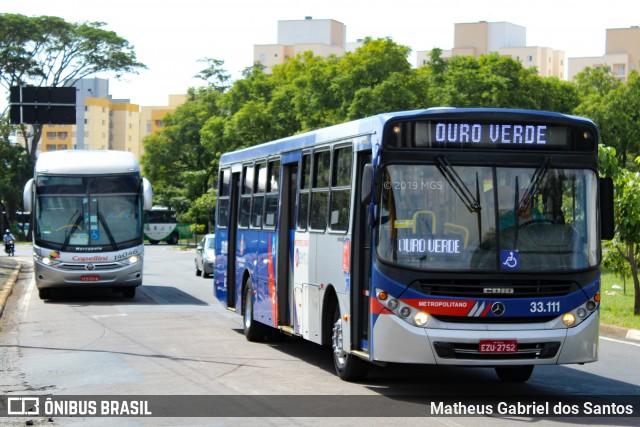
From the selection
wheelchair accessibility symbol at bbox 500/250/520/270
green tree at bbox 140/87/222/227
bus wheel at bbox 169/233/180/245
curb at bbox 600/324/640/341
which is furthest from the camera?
bus wheel at bbox 169/233/180/245

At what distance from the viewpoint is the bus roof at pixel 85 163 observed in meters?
26.0

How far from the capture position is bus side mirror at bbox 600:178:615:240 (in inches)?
456

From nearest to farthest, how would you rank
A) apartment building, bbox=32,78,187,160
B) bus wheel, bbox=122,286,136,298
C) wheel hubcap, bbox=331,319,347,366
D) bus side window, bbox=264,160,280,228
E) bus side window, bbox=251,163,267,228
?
wheel hubcap, bbox=331,319,347,366 < bus side window, bbox=264,160,280,228 < bus side window, bbox=251,163,267,228 < bus wheel, bbox=122,286,136,298 < apartment building, bbox=32,78,187,160

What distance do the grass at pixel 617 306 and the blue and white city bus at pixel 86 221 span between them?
34.8 ft

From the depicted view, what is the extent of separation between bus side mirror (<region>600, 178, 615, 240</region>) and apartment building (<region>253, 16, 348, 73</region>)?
5722 inches

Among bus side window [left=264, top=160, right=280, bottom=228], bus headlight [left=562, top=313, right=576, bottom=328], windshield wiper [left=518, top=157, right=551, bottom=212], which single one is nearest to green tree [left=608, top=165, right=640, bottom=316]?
bus side window [left=264, top=160, right=280, bottom=228]

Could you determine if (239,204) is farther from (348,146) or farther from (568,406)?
(568,406)

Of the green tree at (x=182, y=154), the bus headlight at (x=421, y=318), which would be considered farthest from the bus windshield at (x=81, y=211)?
the green tree at (x=182, y=154)

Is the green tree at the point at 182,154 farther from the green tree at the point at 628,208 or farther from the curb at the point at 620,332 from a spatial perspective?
the curb at the point at 620,332

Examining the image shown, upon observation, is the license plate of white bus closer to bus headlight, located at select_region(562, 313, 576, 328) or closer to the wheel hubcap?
bus headlight, located at select_region(562, 313, 576, 328)

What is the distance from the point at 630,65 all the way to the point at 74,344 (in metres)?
159

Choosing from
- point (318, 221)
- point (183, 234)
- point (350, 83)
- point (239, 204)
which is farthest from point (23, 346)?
point (183, 234)

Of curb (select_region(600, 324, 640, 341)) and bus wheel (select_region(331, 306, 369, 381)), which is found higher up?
bus wheel (select_region(331, 306, 369, 381))

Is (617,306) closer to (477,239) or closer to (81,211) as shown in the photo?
(81,211)
